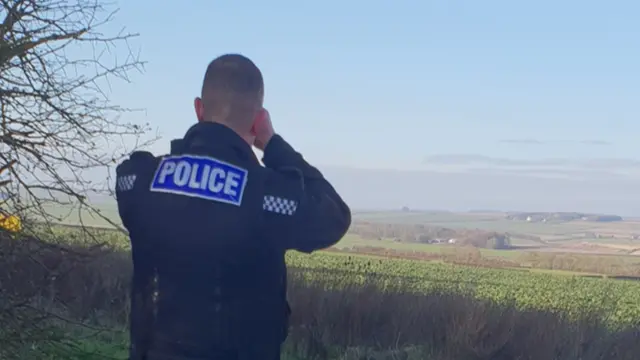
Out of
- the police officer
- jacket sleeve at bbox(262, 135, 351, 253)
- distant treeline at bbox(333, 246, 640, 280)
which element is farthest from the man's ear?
distant treeline at bbox(333, 246, 640, 280)

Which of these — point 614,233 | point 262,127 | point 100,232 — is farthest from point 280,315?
point 614,233

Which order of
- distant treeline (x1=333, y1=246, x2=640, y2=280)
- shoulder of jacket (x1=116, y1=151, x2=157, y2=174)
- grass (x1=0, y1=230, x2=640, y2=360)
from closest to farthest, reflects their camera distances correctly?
shoulder of jacket (x1=116, y1=151, x2=157, y2=174), grass (x1=0, y1=230, x2=640, y2=360), distant treeline (x1=333, y1=246, x2=640, y2=280)

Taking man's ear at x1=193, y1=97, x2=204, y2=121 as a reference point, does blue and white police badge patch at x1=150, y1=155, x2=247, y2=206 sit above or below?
below

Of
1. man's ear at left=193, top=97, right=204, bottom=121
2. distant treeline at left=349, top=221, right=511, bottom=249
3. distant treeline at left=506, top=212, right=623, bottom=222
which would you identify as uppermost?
distant treeline at left=506, top=212, right=623, bottom=222

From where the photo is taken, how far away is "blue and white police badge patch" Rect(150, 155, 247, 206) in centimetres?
254

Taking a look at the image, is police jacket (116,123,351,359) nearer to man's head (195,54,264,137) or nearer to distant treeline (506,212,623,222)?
man's head (195,54,264,137)

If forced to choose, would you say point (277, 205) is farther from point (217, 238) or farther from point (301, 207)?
point (217, 238)

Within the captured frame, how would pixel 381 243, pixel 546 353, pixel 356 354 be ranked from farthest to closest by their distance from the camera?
pixel 381 243
pixel 356 354
pixel 546 353

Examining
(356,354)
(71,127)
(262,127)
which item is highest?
(71,127)

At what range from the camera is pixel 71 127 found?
7.96 m

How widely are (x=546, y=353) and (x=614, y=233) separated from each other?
7249 centimetres

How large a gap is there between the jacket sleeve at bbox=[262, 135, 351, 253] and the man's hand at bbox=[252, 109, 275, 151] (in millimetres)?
74

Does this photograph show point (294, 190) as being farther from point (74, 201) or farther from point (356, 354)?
point (356, 354)

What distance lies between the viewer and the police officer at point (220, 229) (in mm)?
2527
